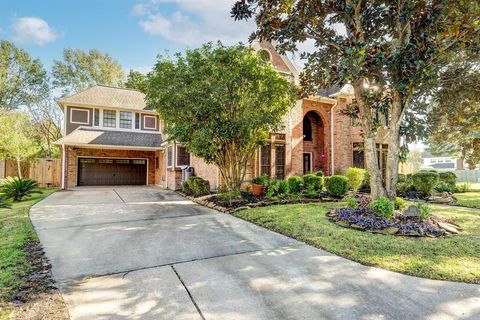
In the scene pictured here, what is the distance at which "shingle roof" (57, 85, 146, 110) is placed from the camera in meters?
17.7

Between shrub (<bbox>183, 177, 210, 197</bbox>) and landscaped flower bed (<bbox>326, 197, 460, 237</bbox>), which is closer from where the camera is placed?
landscaped flower bed (<bbox>326, 197, 460, 237</bbox>)

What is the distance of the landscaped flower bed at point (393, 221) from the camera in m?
5.79

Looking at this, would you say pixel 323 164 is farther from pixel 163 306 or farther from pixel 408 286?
pixel 163 306

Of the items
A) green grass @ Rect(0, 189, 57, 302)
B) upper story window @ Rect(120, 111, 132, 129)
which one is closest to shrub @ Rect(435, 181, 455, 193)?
green grass @ Rect(0, 189, 57, 302)

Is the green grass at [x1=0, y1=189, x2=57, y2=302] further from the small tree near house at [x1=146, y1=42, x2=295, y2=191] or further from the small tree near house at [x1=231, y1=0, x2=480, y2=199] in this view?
the small tree near house at [x1=231, y1=0, x2=480, y2=199]

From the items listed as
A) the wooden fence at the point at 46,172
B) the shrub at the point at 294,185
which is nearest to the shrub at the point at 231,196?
the shrub at the point at 294,185

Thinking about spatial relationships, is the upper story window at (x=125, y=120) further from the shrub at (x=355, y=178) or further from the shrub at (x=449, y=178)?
the shrub at (x=449, y=178)

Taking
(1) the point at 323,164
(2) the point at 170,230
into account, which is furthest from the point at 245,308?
(1) the point at 323,164

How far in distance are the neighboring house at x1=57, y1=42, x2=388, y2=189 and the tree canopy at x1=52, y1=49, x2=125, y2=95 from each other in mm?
10532

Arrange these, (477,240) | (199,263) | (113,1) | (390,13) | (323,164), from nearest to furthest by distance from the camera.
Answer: (199,263) → (477,240) → (390,13) → (113,1) → (323,164)

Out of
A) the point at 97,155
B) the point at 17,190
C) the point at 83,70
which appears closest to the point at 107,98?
the point at 97,155

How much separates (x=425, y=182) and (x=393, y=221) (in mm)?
7464

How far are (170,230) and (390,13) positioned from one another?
842 centimetres

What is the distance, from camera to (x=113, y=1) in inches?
375
